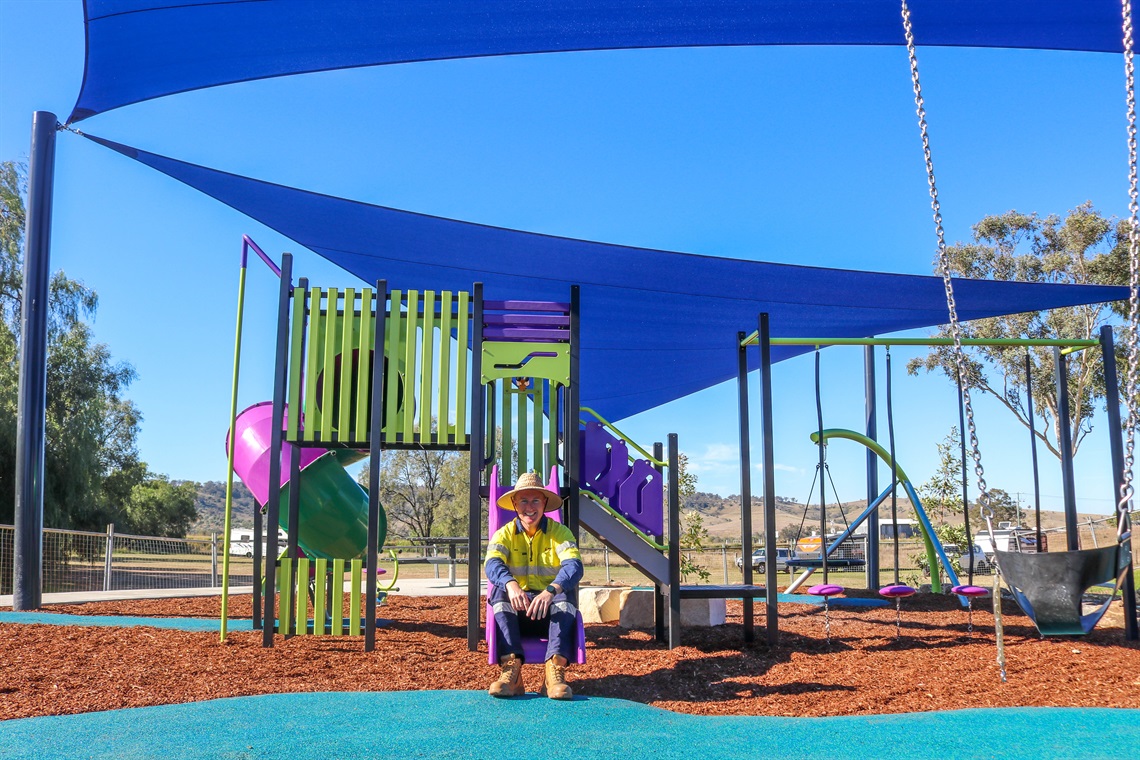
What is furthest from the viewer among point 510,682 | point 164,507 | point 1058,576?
point 164,507

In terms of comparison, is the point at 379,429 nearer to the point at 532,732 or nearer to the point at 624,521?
the point at 624,521

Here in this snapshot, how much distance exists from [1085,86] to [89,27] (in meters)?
9.12

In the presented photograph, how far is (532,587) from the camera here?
4848 mm

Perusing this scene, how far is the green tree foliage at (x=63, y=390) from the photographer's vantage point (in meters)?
17.7

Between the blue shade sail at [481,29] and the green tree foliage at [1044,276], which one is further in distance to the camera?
the green tree foliage at [1044,276]

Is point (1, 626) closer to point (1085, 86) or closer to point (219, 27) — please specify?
point (219, 27)

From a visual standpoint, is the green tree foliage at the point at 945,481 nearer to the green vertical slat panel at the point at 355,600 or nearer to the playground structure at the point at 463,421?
the playground structure at the point at 463,421

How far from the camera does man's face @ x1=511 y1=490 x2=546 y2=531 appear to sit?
4.89 m

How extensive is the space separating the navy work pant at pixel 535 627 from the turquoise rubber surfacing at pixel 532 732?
11.6 inches

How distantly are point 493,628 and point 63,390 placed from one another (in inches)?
755

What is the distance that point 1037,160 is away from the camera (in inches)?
411

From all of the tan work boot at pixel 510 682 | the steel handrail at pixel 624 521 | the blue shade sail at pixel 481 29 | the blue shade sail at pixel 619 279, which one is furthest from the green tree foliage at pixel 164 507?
the tan work boot at pixel 510 682

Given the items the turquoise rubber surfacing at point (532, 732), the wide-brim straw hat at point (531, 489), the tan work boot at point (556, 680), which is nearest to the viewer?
the turquoise rubber surfacing at point (532, 732)

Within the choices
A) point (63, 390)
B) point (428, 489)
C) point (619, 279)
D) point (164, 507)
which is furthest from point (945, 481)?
point (164, 507)
